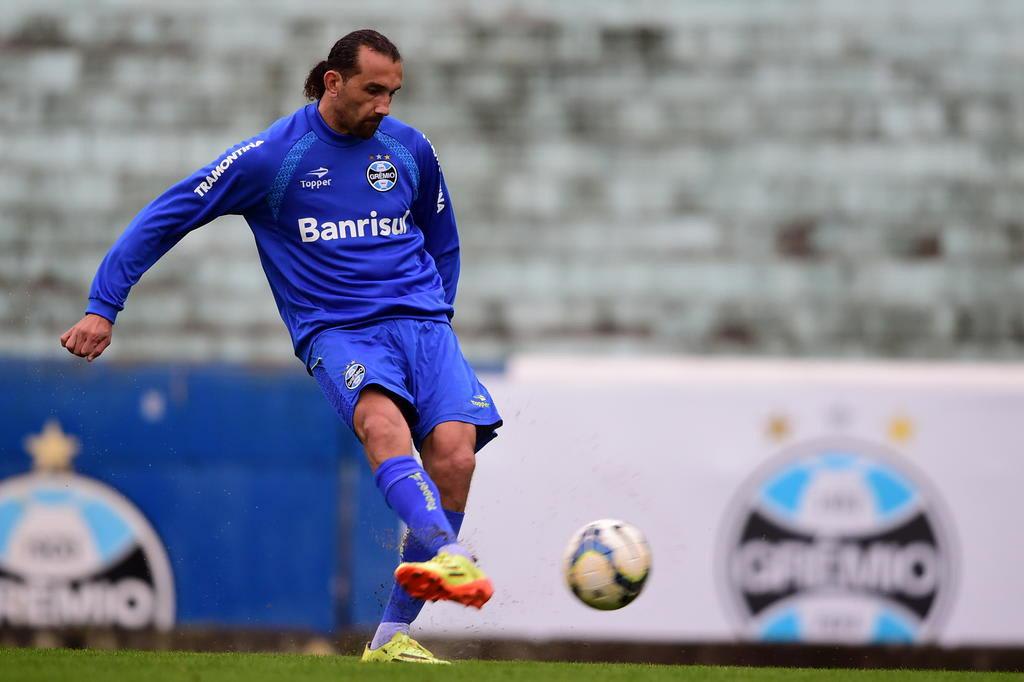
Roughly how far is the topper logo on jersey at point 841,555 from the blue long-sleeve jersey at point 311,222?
326 centimetres

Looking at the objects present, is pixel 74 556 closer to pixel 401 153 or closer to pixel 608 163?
pixel 401 153

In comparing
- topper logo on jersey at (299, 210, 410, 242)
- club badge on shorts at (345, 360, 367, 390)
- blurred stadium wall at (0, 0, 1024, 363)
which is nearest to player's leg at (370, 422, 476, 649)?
club badge on shorts at (345, 360, 367, 390)

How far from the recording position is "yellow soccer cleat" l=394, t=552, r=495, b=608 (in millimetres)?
4914

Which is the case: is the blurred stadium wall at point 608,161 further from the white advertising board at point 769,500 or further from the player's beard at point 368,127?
the player's beard at point 368,127

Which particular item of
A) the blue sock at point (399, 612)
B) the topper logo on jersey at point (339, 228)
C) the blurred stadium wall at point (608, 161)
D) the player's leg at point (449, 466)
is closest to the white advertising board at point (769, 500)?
the blue sock at point (399, 612)

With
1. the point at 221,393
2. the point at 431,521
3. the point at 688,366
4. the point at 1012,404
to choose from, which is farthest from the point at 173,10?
the point at 431,521

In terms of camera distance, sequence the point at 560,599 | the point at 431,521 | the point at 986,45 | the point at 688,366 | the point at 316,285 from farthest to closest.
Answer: the point at 986,45 < the point at 688,366 < the point at 560,599 < the point at 316,285 < the point at 431,521

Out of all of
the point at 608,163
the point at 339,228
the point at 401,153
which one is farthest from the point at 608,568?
the point at 608,163

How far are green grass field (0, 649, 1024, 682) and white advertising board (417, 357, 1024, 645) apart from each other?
188cm

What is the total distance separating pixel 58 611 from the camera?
27.4 ft

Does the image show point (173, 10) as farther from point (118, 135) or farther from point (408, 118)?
point (408, 118)

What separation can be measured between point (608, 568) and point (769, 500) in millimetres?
3040

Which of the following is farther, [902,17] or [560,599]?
[902,17]

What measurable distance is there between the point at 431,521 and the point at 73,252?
6.81 metres
